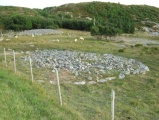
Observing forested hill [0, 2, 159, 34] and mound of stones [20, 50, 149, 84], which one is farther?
forested hill [0, 2, 159, 34]

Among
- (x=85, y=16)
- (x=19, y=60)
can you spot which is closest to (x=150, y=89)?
(x=19, y=60)

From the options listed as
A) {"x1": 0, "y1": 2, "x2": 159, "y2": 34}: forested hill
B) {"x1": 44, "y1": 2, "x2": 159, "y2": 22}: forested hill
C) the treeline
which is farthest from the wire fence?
{"x1": 44, "y1": 2, "x2": 159, "y2": 22}: forested hill

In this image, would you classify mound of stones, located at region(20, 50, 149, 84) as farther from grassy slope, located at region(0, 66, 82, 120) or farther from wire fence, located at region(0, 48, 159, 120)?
grassy slope, located at region(0, 66, 82, 120)

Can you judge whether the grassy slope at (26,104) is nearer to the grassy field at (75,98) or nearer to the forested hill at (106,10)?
the grassy field at (75,98)

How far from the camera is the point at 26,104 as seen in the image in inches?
450

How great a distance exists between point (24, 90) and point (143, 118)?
563cm

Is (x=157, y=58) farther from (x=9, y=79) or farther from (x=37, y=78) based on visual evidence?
(x=9, y=79)

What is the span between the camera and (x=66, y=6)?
123938mm

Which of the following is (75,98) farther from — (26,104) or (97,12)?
(97,12)

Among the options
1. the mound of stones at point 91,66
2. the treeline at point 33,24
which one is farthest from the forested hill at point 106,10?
the mound of stones at point 91,66

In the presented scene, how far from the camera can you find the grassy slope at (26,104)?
10.3 m

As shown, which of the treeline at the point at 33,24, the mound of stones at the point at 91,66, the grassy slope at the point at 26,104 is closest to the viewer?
the grassy slope at the point at 26,104

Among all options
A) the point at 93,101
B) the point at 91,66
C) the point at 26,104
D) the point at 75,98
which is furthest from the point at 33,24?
the point at 26,104

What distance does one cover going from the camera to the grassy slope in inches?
406
